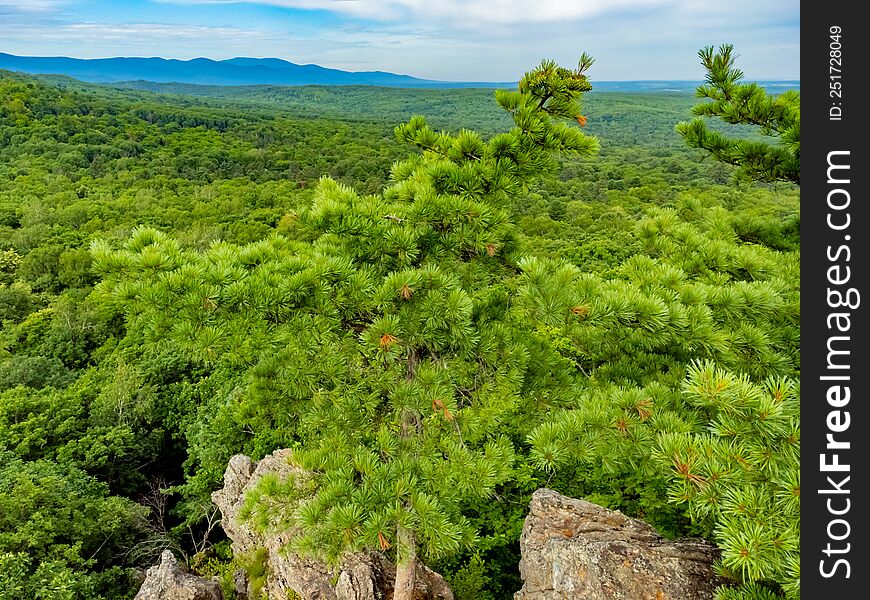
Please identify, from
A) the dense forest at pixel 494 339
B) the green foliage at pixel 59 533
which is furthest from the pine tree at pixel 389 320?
the green foliage at pixel 59 533

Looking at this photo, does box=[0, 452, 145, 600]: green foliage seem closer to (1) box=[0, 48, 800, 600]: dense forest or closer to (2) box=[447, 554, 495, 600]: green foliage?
(1) box=[0, 48, 800, 600]: dense forest

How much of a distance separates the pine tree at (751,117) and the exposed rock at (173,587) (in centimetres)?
760

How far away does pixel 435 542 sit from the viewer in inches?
113

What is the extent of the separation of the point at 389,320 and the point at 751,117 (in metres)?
3.31

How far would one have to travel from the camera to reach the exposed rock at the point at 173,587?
5.90m

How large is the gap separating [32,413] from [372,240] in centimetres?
1215

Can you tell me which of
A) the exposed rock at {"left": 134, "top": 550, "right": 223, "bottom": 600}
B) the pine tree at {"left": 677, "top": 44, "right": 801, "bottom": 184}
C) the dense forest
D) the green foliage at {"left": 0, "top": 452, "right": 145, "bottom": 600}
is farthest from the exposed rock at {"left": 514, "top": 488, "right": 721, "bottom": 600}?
the green foliage at {"left": 0, "top": 452, "right": 145, "bottom": 600}
